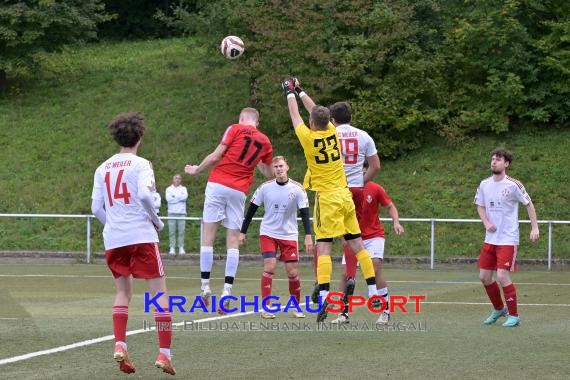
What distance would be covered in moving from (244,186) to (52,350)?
3651 millimetres

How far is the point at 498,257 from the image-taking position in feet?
41.3

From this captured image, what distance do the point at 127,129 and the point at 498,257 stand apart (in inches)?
219

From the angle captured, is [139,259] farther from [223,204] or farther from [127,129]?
[223,204]

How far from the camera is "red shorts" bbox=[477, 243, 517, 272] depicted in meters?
12.5

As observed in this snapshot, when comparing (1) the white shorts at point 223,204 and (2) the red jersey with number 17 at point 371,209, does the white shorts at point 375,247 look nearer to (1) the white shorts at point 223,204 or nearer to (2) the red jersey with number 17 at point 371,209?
(2) the red jersey with number 17 at point 371,209

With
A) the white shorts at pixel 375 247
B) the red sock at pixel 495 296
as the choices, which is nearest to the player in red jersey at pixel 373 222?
the white shorts at pixel 375 247

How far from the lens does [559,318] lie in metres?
12.9

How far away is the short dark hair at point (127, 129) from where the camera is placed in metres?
8.75

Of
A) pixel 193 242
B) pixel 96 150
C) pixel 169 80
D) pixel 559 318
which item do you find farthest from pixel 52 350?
pixel 169 80

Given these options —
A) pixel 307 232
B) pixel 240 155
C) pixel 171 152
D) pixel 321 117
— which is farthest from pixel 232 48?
pixel 171 152

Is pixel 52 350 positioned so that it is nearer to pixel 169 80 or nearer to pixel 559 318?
pixel 559 318

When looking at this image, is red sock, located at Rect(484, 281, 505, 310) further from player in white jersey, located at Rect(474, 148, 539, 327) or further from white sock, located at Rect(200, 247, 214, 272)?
white sock, located at Rect(200, 247, 214, 272)

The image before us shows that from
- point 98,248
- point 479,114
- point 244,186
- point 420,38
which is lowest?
point 98,248

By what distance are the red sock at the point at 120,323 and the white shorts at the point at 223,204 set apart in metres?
3.75
